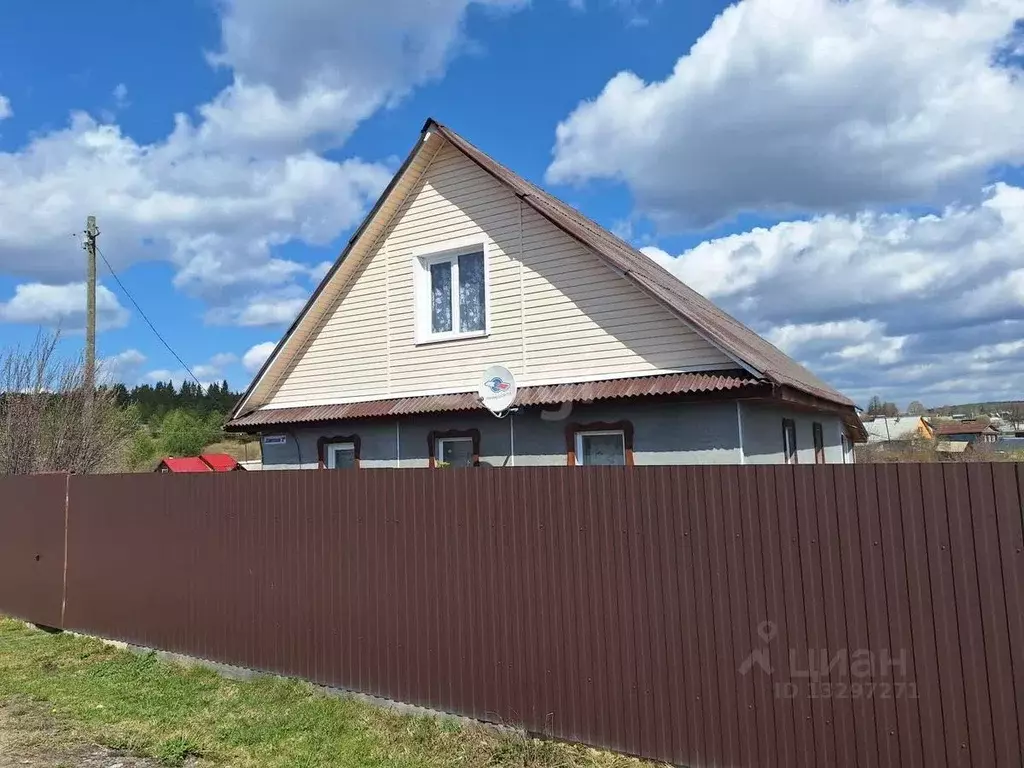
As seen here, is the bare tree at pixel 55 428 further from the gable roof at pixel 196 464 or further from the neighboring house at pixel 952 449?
the neighboring house at pixel 952 449

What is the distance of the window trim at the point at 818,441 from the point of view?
13.2m

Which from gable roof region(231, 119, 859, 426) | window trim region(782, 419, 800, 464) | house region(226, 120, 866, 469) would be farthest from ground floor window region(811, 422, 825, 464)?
window trim region(782, 419, 800, 464)

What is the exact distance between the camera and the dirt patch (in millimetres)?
5191

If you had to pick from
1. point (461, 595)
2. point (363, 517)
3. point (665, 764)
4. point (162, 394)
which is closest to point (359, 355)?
point (363, 517)

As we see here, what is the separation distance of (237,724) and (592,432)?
5151 mm

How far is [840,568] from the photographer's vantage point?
404cm

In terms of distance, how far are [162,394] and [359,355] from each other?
4583 cm

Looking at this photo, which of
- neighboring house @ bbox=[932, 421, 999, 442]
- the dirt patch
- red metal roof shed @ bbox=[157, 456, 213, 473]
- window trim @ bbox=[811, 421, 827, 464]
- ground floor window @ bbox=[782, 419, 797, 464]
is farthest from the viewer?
neighboring house @ bbox=[932, 421, 999, 442]

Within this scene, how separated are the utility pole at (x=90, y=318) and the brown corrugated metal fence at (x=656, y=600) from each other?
Answer: 11556 millimetres

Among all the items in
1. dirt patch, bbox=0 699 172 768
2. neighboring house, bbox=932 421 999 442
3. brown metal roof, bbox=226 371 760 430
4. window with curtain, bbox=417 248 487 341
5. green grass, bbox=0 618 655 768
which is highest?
window with curtain, bbox=417 248 487 341

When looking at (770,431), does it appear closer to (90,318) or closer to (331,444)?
(331,444)

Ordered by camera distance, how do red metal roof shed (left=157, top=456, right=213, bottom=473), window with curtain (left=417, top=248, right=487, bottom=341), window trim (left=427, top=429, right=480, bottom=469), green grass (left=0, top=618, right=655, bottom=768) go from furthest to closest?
red metal roof shed (left=157, top=456, right=213, bottom=473) < window with curtain (left=417, top=248, right=487, bottom=341) < window trim (left=427, top=429, right=480, bottom=469) < green grass (left=0, top=618, right=655, bottom=768)

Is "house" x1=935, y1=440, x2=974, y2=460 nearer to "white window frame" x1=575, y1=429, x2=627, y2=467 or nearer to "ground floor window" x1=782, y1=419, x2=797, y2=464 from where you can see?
"ground floor window" x1=782, y1=419, x2=797, y2=464

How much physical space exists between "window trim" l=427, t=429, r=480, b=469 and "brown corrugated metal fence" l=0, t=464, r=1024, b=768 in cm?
364
